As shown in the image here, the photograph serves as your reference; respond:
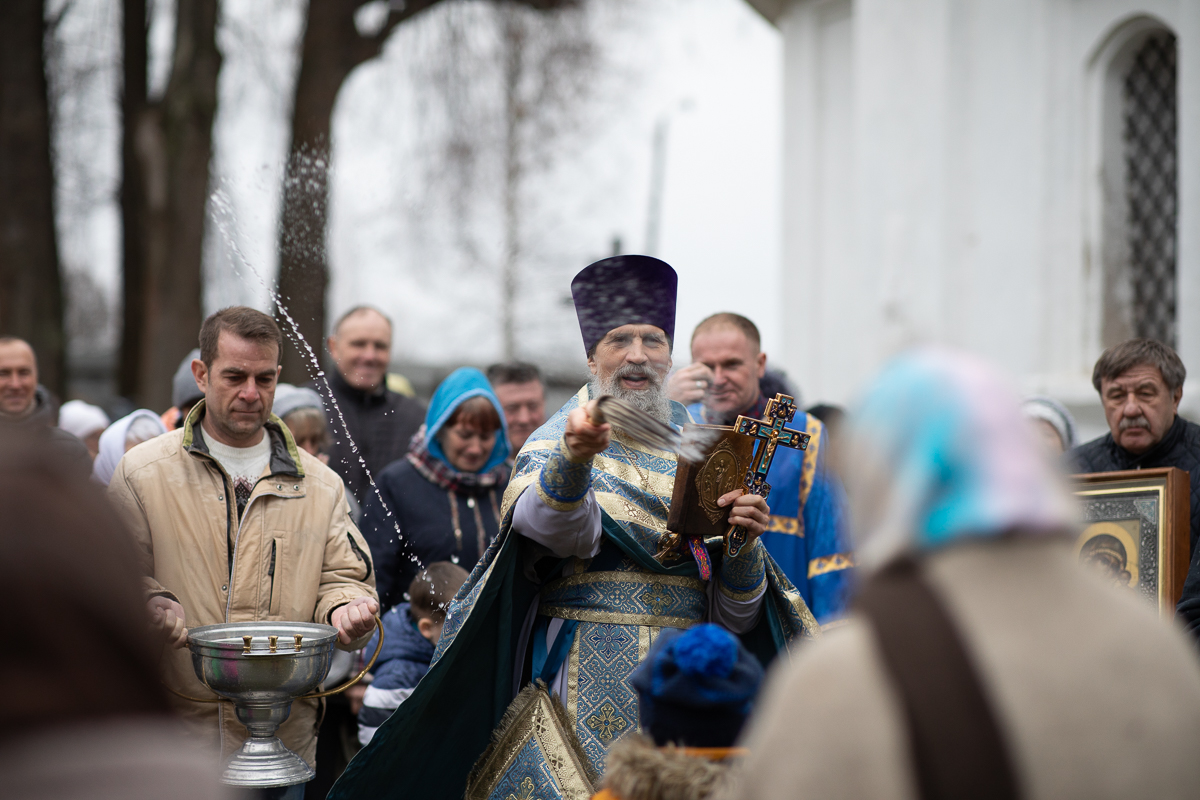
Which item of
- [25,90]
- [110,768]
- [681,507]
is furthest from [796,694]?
[25,90]

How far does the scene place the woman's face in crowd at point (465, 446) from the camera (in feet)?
17.0

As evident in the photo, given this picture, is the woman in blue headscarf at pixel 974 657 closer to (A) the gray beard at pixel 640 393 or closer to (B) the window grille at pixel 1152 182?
(A) the gray beard at pixel 640 393

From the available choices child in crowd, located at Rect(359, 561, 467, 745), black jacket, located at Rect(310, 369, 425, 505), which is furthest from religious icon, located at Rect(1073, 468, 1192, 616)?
black jacket, located at Rect(310, 369, 425, 505)

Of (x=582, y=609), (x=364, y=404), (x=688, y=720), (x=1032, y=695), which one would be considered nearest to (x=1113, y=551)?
(x=582, y=609)

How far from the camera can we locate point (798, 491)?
489 centimetres

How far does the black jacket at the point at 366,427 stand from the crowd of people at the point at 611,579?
18mm

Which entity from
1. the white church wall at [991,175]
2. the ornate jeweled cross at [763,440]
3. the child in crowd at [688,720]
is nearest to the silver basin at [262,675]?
the ornate jeweled cross at [763,440]

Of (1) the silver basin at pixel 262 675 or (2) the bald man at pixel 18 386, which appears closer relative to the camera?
(1) the silver basin at pixel 262 675

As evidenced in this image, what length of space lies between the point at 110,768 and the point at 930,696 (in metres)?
0.97

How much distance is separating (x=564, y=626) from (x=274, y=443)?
1242mm

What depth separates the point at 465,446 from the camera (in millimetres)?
5188

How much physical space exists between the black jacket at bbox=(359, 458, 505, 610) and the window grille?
5620mm

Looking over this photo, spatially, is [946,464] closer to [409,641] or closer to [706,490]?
[706,490]

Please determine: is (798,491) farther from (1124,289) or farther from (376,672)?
(1124,289)
